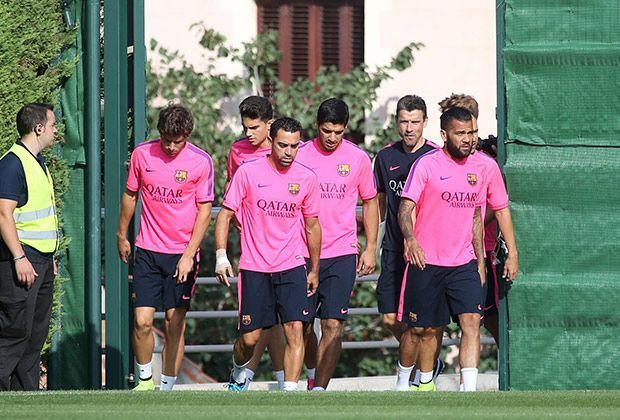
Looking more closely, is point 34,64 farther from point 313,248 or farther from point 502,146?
point 502,146

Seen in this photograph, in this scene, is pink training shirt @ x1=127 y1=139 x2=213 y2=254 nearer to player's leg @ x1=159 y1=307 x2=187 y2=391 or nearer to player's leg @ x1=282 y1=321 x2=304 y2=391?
player's leg @ x1=159 y1=307 x2=187 y2=391

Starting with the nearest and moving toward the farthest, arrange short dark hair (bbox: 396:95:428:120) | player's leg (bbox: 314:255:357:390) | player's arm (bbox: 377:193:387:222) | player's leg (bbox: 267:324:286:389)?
player's leg (bbox: 314:255:357:390)
short dark hair (bbox: 396:95:428:120)
player's arm (bbox: 377:193:387:222)
player's leg (bbox: 267:324:286:389)

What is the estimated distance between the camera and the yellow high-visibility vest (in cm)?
1087

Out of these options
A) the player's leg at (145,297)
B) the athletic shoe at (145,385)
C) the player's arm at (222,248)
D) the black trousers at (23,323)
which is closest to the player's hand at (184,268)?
the player's leg at (145,297)

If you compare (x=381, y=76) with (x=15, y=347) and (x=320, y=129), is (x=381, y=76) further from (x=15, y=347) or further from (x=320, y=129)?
(x=15, y=347)

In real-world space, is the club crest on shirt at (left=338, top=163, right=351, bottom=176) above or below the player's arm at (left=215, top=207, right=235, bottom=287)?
above

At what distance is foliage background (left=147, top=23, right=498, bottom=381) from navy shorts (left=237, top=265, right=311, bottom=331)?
4.68 metres

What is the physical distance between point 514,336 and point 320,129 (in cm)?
198

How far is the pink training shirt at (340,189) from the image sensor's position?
11.7 m

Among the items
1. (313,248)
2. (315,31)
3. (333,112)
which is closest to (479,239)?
(313,248)

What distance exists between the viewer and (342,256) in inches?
460

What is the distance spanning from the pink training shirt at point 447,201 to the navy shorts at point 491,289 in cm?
58

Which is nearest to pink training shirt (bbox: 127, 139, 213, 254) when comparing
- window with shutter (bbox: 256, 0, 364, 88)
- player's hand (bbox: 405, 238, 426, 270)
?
player's hand (bbox: 405, 238, 426, 270)

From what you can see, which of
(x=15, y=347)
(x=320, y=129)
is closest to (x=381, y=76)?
(x=320, y=129)
